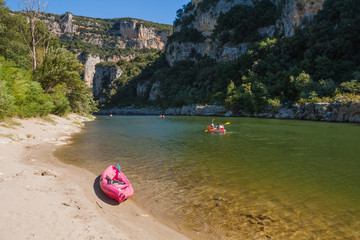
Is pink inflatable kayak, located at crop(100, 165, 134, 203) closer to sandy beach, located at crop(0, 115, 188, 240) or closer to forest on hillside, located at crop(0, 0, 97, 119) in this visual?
sandy beach, located at crop(0, 115, 188, 240)

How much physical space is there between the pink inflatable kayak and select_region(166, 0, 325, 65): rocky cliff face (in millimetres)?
75429

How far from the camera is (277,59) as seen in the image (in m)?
64.6

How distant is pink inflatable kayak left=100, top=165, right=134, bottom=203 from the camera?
262 inches

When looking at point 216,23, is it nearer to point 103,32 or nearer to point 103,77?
point 103,77

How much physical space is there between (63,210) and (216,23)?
4325 inches

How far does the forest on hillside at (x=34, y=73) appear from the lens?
1983 centimetres

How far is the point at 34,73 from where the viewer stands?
28.5 m

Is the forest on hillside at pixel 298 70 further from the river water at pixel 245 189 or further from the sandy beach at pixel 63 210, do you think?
the sandy beach at pixel 63 210

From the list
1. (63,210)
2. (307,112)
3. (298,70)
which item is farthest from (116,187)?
(298,70)

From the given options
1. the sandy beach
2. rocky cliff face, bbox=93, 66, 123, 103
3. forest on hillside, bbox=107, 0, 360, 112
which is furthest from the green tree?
rocky cliff face, bbox=93, 66, 123, 103

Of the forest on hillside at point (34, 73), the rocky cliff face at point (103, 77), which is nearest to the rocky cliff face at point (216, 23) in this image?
the rocky cliff face at point (103, 77)

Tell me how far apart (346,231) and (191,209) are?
3.74m

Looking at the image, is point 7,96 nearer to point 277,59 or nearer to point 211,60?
point 277,59

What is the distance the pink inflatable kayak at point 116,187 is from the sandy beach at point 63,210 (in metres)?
0.21
